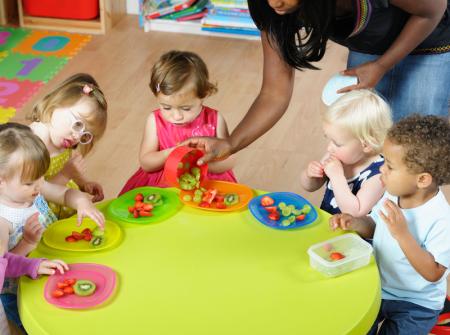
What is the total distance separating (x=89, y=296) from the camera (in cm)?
143

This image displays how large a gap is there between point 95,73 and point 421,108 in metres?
1.92

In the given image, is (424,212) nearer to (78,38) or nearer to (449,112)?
(449,112)

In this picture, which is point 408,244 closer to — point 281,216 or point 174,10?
point 281,216

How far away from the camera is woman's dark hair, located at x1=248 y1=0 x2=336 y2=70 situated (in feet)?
5.38

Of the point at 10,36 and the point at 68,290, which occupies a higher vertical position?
the point at 68,290

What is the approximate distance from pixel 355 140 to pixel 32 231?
80 centimetres

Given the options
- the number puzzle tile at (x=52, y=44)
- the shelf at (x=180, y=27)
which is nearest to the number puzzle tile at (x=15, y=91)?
the number puzzle tile at (x=52, y=44)

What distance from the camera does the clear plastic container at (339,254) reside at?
4.99ft

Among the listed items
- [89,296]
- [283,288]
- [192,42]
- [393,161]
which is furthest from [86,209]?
[192,42]

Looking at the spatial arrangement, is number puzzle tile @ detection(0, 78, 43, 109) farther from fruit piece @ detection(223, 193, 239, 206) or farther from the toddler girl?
the toddler girl

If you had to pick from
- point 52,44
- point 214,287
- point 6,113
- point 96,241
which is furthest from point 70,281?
point 52,44

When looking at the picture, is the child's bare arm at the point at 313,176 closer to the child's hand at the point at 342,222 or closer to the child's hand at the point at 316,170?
the child's hand at the point at 316,170

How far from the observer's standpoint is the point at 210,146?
189 centimetres

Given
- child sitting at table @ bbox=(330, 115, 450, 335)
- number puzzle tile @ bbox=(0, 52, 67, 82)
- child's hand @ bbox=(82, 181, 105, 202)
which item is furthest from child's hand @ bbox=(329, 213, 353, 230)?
number puzzle tile @ bbox=(0, 52, 67, 82)
